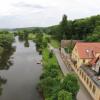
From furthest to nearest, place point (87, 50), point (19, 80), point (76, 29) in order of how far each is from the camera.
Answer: point (76, 29), point (87, 50), point (19, 80)

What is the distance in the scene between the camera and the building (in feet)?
106

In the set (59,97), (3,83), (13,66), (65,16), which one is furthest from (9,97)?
(65,16)

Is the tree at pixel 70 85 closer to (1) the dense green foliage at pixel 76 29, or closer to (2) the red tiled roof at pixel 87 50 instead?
(2) the red tiled roof at pixel 87 50

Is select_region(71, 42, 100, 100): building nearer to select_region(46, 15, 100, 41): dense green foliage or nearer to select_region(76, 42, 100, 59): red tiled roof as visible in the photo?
select_region(76, 42, 100, 59): red tiled roof

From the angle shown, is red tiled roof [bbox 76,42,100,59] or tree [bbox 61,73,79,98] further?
red tiled roof [bbox 76,42,100,59]

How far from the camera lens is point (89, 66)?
40969 mm

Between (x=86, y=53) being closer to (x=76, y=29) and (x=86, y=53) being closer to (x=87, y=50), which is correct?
(x=87, y=50)

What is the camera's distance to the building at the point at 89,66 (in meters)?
32.4

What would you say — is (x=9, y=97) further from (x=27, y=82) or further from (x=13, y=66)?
(x=13, y=66)

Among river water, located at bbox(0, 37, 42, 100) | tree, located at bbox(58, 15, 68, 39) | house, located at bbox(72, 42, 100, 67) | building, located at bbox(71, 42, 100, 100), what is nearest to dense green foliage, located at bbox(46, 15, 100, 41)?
A: tree, located at bbox(58, 15, 68, 39)

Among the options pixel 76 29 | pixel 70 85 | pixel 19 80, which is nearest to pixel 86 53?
pixel 19 80

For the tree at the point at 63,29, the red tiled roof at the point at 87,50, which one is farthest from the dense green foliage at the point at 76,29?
the red tiled roof at the point at 87,50

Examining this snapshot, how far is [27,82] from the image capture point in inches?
1657

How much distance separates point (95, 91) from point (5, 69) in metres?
28.1
